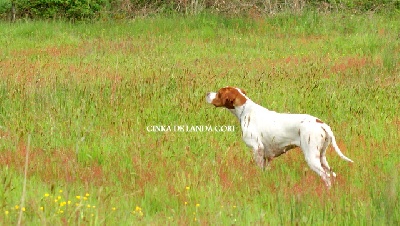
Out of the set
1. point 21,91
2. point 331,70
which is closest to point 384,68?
point 331,70

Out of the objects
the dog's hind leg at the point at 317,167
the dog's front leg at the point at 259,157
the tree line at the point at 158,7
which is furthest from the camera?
the tree line at the point at 158,7

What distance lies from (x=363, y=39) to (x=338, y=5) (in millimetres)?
4773

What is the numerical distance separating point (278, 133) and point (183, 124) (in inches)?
84.6

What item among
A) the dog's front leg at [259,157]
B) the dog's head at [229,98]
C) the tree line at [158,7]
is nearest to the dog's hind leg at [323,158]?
the dog's front leg at [259,157]

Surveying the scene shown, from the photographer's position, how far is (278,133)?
20.4ft

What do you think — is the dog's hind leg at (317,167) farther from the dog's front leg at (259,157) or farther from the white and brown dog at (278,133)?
the dog's front leg at (259,157)

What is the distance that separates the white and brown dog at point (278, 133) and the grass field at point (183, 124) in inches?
6.5

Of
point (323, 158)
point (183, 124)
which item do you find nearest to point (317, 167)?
point (323, 158)

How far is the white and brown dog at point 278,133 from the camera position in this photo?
232 inches

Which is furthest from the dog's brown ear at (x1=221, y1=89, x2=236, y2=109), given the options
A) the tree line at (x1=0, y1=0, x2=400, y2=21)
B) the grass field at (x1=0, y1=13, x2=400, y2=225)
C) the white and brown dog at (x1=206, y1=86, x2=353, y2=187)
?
the tree line at (x1=0, y1=0, x2=400, y2=21)

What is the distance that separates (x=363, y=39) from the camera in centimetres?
1566

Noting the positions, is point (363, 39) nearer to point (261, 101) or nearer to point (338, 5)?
point (338, 5)

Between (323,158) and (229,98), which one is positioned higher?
(229,98)

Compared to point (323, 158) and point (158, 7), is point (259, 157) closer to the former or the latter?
point (323, 158)
